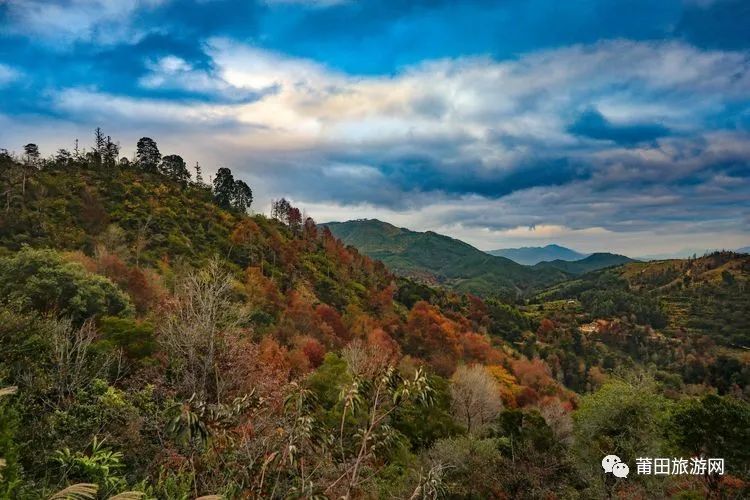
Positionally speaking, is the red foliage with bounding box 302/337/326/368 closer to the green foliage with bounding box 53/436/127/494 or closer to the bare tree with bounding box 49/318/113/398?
the bare tree with bounding box 49/318/113/398

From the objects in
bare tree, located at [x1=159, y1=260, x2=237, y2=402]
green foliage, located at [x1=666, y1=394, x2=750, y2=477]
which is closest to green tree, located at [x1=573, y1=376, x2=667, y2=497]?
green foliage, located at [x1=666, y1=394, x2=750, y2=477]

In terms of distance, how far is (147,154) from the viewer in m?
97.6

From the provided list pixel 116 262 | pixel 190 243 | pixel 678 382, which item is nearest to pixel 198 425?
pixel 116 262

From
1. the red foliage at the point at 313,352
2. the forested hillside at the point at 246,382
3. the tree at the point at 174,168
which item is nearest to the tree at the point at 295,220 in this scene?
the forested hillside at the point at 246,382

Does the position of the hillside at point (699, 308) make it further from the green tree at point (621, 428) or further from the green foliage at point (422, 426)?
the green foliage at point (422, 426)

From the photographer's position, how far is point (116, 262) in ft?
135

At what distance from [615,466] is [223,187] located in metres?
98.7

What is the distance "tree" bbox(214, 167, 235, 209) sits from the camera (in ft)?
335

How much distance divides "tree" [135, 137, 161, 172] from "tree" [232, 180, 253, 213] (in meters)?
18.9

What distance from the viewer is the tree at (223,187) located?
335ft

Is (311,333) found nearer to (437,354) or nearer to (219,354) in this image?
(437,354)

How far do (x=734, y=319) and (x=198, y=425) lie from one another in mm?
208513

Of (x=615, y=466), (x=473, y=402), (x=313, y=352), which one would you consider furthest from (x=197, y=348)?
(x=473, y=402)

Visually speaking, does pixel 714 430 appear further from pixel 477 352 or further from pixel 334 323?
pixel 477 352
